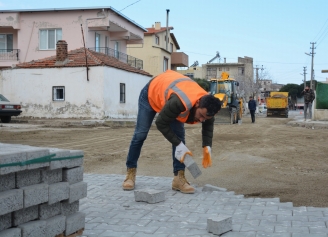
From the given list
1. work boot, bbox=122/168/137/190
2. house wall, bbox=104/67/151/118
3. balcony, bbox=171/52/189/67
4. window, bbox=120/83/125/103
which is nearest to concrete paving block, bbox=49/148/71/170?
work boot, bbox=122/168/137/190

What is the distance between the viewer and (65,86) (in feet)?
75.2

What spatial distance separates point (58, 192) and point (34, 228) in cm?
35

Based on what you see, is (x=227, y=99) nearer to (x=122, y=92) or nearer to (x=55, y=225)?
(x=122, y=92)

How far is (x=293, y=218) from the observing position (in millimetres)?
4527

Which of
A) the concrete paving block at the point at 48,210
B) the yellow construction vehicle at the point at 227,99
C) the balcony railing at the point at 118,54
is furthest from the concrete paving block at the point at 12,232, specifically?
the balcony railing at the point at 118,54

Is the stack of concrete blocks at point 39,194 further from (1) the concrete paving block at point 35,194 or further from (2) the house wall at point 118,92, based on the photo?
(2) the house wall at point 118,92

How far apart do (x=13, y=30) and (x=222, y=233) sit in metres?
28.4

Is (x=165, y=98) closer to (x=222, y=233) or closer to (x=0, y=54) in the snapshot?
(x=222, y=233)

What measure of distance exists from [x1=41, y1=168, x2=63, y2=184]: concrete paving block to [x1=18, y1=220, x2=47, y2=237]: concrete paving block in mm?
325

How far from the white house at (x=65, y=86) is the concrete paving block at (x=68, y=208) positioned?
18725 millimetres

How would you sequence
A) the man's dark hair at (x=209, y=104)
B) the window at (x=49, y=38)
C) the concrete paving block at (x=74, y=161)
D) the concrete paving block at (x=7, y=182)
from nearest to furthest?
the concrete paving block at (x=7, y=182), the concrete paving block at (x=74, y=161), the man's dark hair at (x=209, y=104), the window at (x=49, y=38)

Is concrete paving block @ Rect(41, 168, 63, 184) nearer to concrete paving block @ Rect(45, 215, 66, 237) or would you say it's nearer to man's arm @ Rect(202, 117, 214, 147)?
concrete paving block @ Rect(45, 215, 66, 237)

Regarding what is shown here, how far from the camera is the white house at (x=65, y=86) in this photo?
886 inches

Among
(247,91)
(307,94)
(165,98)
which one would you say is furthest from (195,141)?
(247,91)
